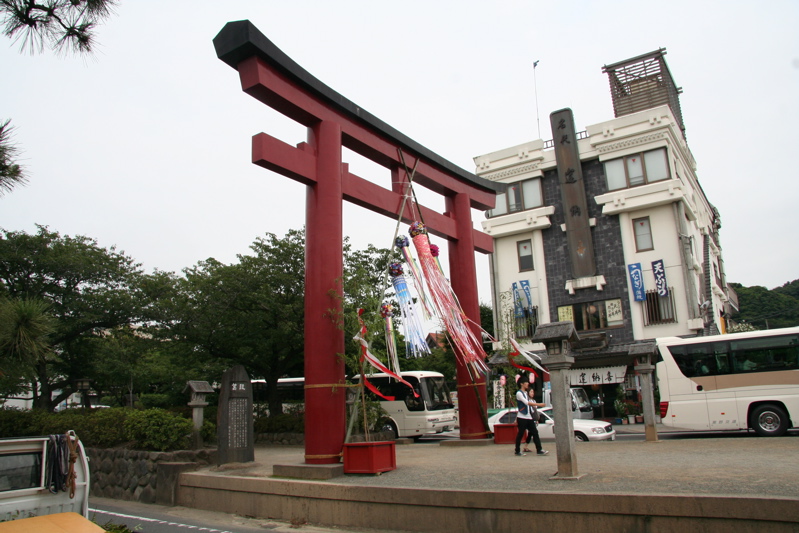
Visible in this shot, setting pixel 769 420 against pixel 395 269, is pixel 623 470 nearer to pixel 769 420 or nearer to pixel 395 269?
pixel 395 269

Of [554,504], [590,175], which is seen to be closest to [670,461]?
[554,504]

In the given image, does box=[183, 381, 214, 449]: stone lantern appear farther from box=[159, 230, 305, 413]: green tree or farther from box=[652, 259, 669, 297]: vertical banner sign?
box=[652, 259, 669, 297]: vertical banner sign

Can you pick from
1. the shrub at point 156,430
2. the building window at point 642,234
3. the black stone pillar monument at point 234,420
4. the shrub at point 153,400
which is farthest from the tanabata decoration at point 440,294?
the shrub at point 153,400

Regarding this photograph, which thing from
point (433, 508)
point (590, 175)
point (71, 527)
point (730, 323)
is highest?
point (590, 175)

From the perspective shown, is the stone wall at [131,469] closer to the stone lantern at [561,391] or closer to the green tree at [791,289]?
the stone lantern at [561,391]

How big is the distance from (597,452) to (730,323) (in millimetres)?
27665

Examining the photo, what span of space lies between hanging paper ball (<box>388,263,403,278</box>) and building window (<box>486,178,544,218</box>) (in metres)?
19.3

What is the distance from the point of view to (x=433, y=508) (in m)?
7.16

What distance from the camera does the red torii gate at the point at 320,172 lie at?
32.6 feet

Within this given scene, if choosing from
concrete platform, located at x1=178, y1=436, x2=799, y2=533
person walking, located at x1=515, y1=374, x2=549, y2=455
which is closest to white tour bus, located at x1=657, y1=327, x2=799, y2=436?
concrete platform, located at x1=178, y1=436, x2=799, y2=533

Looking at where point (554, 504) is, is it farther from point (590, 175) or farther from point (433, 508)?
point (590, 175)

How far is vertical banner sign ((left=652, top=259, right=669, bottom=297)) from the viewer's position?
2548 centimetres

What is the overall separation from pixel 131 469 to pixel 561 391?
8.81m

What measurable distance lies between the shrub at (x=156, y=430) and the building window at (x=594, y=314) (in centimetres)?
1924
